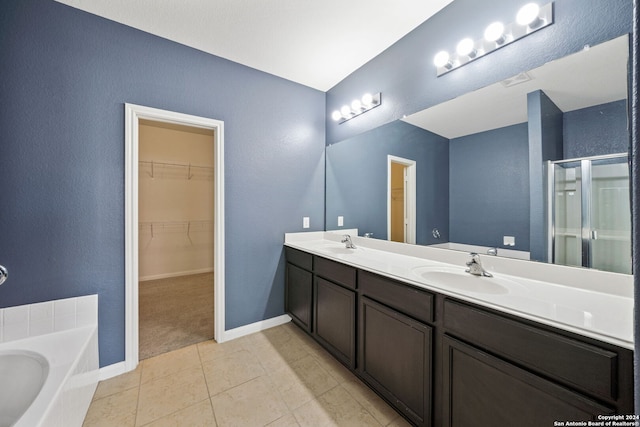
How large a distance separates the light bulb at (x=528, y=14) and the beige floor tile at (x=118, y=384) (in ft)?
10.5

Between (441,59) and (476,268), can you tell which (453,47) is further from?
(476,268)

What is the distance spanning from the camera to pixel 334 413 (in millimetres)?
1464

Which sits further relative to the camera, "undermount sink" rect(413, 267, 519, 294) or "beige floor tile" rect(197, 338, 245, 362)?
"beige floor tile" rect(197, 338, 245, 362)

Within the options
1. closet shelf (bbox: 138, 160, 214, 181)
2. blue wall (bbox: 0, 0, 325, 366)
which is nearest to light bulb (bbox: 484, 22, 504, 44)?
blue wall (bbox: 0, 0, 325, 366)

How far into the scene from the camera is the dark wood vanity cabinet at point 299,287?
2.18m

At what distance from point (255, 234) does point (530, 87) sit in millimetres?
2242

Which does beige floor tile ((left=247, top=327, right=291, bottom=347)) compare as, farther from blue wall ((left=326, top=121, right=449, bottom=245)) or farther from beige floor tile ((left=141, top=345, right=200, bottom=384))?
blue wall ((left=326, top=121, right=449, bottom=245))

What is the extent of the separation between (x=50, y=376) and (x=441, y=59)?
284 cm

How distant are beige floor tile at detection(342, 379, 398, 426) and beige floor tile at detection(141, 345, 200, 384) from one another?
119 centimetres

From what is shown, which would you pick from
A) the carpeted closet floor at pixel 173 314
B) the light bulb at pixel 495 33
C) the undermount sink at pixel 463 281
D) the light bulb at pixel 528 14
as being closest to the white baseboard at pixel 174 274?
the carpeted closet floor at pixel 173 314

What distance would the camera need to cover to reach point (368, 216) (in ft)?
7.83

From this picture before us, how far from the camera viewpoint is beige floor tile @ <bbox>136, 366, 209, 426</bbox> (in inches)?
58.2

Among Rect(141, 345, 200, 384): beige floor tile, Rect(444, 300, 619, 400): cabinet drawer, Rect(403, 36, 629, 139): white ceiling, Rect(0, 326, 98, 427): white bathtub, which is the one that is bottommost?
Rect(141, 345, 200, 384): beige floor tile

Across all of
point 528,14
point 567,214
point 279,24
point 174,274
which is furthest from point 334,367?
point 174,274
